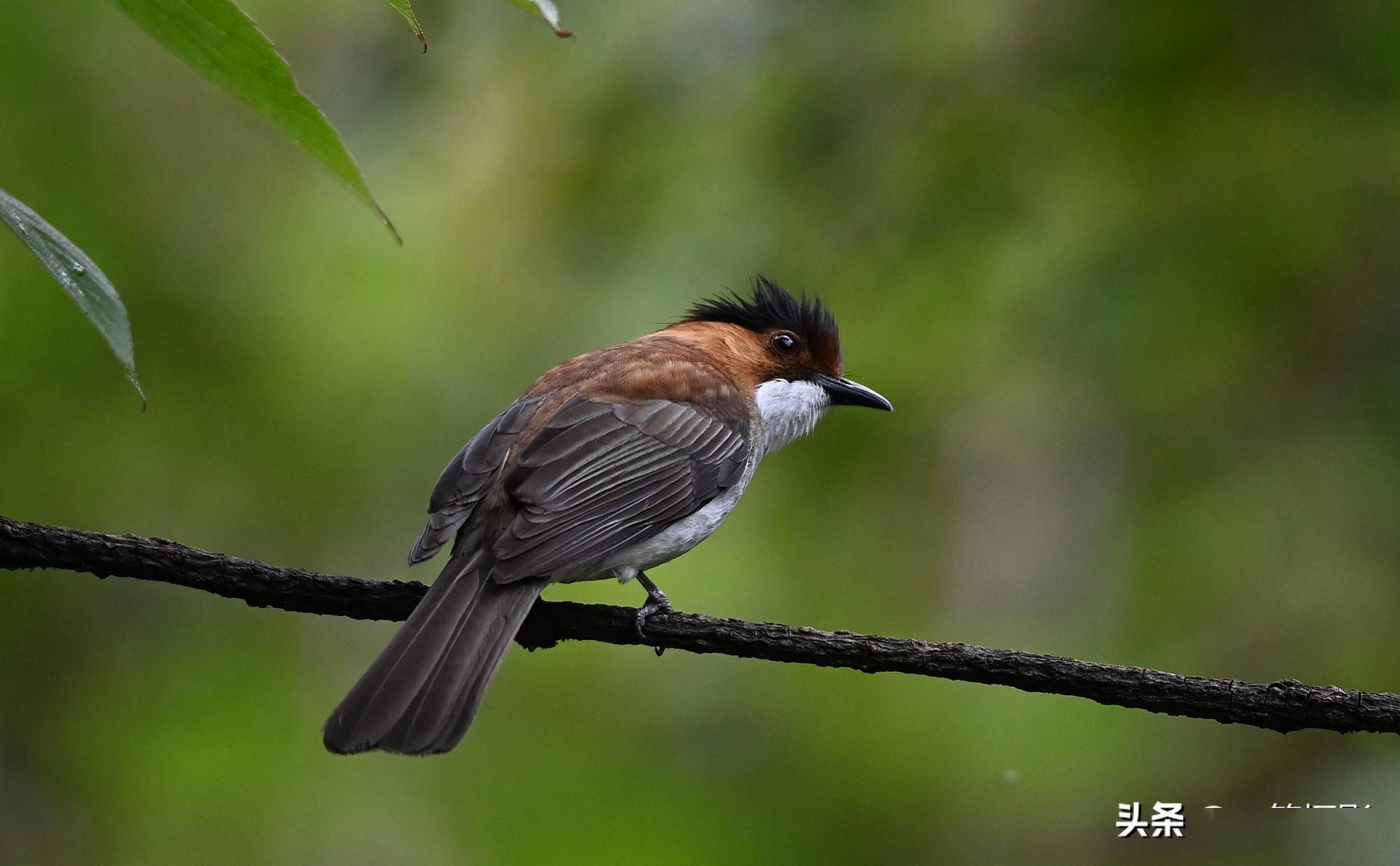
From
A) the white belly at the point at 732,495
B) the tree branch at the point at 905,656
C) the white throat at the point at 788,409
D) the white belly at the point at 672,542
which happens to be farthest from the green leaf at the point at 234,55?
the white throat at the point at 788,409

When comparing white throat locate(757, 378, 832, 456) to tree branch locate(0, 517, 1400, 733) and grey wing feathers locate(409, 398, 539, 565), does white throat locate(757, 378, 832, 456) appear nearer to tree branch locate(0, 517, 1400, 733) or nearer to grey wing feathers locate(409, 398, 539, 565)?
grey wing feathers locate(409, 398, 539, 565)

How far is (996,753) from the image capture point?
4.61m

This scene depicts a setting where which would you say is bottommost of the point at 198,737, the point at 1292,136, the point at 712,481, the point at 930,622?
the point at 198,737

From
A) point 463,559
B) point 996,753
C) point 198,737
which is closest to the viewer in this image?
point 463,559

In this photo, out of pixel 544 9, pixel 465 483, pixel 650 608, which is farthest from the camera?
pixel 465 483

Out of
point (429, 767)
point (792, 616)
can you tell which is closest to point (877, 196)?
point (792, 616)

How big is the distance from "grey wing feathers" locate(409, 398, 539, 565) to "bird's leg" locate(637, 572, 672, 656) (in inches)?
21.4

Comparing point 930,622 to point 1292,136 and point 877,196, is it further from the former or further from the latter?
point 1292,136

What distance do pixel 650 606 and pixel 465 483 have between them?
2.12 ft

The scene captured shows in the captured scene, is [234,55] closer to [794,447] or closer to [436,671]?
[436,671]

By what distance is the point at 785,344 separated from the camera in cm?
482

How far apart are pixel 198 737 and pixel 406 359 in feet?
6.26

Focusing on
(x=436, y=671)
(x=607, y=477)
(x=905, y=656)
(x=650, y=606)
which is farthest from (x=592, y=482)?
(x=905, y=656)

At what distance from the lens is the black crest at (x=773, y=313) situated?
15.7ft
